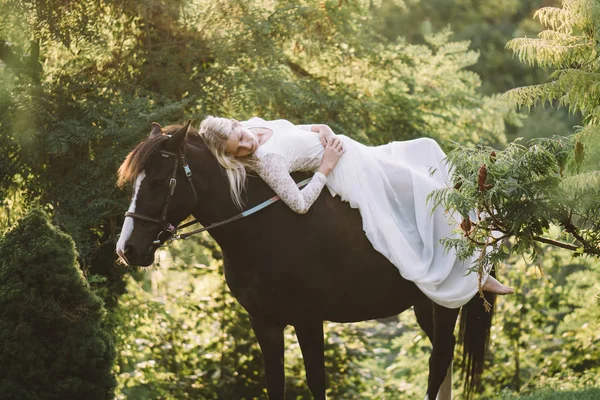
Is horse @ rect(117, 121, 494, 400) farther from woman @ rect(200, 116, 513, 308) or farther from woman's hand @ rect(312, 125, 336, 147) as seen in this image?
woman's hand @ rect(312, 125, 336, 147)

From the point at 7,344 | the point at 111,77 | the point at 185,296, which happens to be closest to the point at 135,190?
the point at 7,344

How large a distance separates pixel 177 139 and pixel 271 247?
808 mm

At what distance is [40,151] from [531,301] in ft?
17.2

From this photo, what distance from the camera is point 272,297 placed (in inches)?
168

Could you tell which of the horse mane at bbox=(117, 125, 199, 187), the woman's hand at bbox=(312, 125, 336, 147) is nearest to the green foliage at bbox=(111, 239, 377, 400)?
the woman's hand at bbox=(312, 125, 336, 147)

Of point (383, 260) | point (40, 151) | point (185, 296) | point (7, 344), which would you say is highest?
point (40, 151)

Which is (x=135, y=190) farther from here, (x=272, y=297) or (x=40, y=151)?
(x=40, y=151)

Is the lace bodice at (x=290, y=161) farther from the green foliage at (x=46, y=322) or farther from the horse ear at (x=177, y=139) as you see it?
the green foliage at (x=46, y=322)

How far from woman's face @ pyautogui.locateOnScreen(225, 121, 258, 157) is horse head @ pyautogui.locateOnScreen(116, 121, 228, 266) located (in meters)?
0.23

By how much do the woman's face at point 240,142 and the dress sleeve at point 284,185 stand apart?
0.10 metres

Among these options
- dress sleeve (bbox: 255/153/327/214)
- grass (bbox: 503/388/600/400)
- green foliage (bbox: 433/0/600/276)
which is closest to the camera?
green foliage (bbox: 433/0/600/276)

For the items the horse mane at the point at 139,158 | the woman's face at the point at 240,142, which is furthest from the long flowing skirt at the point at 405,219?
the horse mane at the point at 139,158

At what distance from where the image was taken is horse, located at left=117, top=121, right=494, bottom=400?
397 centimetres

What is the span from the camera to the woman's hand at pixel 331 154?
14.5 feet
